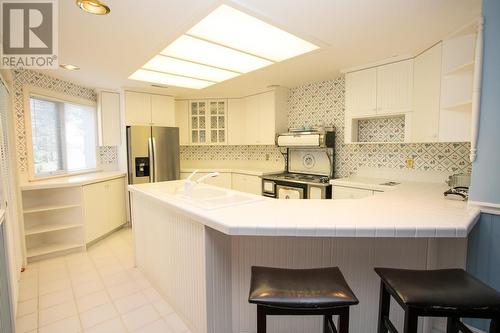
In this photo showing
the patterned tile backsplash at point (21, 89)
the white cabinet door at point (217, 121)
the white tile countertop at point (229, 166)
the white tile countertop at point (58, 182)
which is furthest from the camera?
the white cabinet door at point (217, 121)

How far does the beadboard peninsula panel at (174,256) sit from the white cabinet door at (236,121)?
2.45m

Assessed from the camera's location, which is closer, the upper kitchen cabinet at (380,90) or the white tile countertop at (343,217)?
the white tile countertop at (343,217)

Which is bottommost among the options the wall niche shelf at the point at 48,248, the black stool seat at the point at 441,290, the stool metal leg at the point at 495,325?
the wall niche shelf at the point at 48,248

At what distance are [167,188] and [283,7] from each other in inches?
71.5

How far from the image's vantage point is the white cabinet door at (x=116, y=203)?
3723 millimetres

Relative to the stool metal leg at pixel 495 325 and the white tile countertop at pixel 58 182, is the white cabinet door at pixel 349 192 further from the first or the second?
the white tile countertop at pixel 58 182

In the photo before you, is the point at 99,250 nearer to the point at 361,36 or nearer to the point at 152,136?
the point at 152,136

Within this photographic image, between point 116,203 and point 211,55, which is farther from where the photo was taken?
point 116,203

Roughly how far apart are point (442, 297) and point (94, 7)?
249 centimetres

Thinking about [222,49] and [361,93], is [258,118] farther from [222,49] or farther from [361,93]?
[222,49]

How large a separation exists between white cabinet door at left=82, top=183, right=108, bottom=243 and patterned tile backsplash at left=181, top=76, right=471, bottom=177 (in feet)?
8.97

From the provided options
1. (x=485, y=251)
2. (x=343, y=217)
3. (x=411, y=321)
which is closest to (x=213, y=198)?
(x=343, y=217)

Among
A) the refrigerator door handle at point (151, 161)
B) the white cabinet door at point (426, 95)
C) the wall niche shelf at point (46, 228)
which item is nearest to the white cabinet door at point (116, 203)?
the refrigerator door handle at point (151, 161)

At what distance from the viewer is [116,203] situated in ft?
12.7
